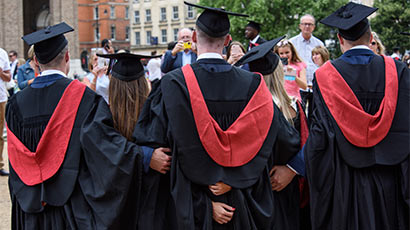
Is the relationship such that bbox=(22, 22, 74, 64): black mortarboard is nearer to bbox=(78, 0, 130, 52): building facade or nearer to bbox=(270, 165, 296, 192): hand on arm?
bbox=(270, 165, 296, 192): hand on arm

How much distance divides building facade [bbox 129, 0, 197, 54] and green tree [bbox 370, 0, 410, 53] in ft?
122

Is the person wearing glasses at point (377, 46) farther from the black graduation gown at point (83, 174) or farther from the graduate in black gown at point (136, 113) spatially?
the black graduation gown at point (83, 174)

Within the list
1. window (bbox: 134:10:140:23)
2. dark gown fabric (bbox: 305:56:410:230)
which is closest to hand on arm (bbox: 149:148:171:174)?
dark gown fabric (bbox: 305:56:410:230)

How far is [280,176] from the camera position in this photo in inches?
157

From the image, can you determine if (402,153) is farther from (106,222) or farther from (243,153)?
(106,222)

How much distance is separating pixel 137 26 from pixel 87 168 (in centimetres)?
7224

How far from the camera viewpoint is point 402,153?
149 inches

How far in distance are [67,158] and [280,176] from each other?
1771 mm

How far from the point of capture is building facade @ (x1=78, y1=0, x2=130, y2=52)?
77.4 metres

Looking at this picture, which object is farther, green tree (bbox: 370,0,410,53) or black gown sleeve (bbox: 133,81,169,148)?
green tree (bbox: 370,0,410,53)

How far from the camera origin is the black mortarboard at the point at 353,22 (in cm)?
392

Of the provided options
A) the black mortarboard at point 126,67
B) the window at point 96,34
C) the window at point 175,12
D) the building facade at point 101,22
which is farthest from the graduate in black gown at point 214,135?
the window at point 96,34

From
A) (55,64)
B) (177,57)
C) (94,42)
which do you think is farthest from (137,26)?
(55,64)

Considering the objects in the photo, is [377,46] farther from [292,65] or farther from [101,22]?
[101,22]
